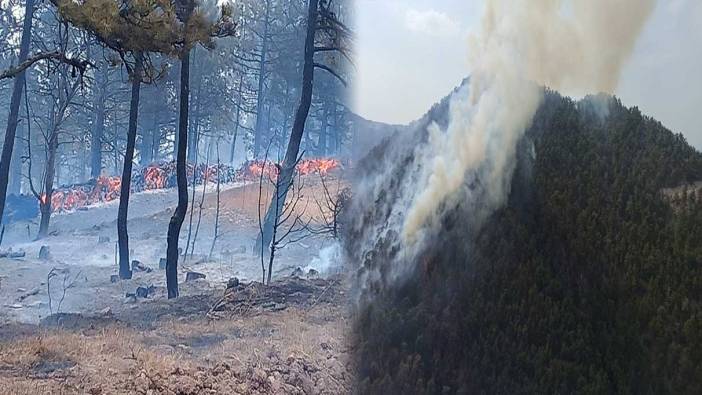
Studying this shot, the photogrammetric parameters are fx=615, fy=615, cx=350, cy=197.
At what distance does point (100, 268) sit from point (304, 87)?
479 centimetres

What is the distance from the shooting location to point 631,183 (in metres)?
2.34

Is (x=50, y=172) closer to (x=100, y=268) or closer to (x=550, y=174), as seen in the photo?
(x=100, y=268)

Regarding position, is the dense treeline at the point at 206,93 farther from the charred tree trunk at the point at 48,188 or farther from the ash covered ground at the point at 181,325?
the ash covered ground at the point at 181,325

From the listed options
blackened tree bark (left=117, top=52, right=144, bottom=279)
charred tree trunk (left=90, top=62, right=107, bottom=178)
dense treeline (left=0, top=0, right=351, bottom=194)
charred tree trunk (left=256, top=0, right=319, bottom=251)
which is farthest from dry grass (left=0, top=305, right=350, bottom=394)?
charred tree trunk (left=90, top=62, right=107, bottom=178)

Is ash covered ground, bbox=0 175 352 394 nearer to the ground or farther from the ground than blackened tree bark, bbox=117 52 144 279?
nearer to the ground

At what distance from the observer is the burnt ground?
317cm

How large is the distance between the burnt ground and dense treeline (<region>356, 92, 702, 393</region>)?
2.06 feet

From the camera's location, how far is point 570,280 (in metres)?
2.31

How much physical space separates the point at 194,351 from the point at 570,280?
103 inches

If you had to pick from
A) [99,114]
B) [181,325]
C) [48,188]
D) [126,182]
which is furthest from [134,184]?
[181,325]

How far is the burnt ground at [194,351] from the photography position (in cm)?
317

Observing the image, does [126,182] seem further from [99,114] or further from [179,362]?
[99,114]

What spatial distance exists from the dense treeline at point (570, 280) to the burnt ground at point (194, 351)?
0.63m

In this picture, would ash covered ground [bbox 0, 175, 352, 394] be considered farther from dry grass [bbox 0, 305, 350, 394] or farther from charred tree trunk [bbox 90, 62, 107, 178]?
charred tree trunk [bbox 90, 62, 107, 178]
